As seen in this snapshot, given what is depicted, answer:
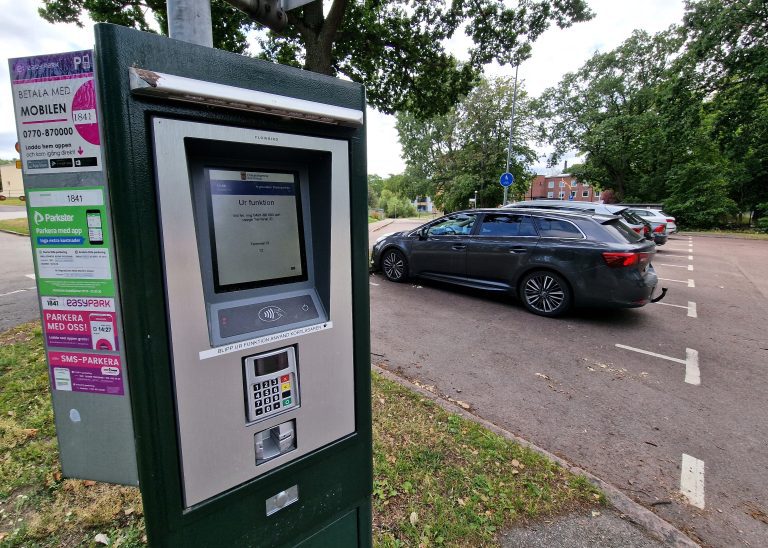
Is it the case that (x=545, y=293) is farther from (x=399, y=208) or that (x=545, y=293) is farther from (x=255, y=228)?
(x=399, y=208)

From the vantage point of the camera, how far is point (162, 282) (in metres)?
1.03

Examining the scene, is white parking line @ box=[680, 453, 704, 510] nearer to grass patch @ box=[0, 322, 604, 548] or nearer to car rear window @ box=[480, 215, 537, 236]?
grass patch @ box=[0, 322, 604, 548]

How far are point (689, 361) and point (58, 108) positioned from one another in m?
5.53

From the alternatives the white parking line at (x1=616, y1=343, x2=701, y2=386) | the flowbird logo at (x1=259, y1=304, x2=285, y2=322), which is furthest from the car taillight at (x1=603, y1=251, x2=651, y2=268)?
the flowbird logo at (x1=259, y1=304, x2=285, y2=322)

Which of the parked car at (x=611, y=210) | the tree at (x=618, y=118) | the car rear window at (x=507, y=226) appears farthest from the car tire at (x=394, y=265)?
the tree at (x=618, y=118)

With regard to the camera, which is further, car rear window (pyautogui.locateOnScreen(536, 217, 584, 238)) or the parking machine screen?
car rear window (pyautogui.locateOnScreen(536, 217, 584, 238))

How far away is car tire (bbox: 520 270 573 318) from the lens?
5516mm

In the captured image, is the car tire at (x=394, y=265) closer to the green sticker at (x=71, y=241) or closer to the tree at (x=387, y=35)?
the tree at (x=387, y=35)

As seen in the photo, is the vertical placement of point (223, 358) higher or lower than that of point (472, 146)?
lower

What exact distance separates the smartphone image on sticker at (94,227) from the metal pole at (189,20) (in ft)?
2.59

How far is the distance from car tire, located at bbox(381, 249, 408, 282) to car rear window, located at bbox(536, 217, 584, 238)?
8.22ft

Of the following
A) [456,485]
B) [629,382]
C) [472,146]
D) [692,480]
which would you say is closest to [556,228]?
[629,382]

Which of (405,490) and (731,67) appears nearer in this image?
(405,490)

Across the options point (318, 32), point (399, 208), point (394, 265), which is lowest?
point (394, 265)
